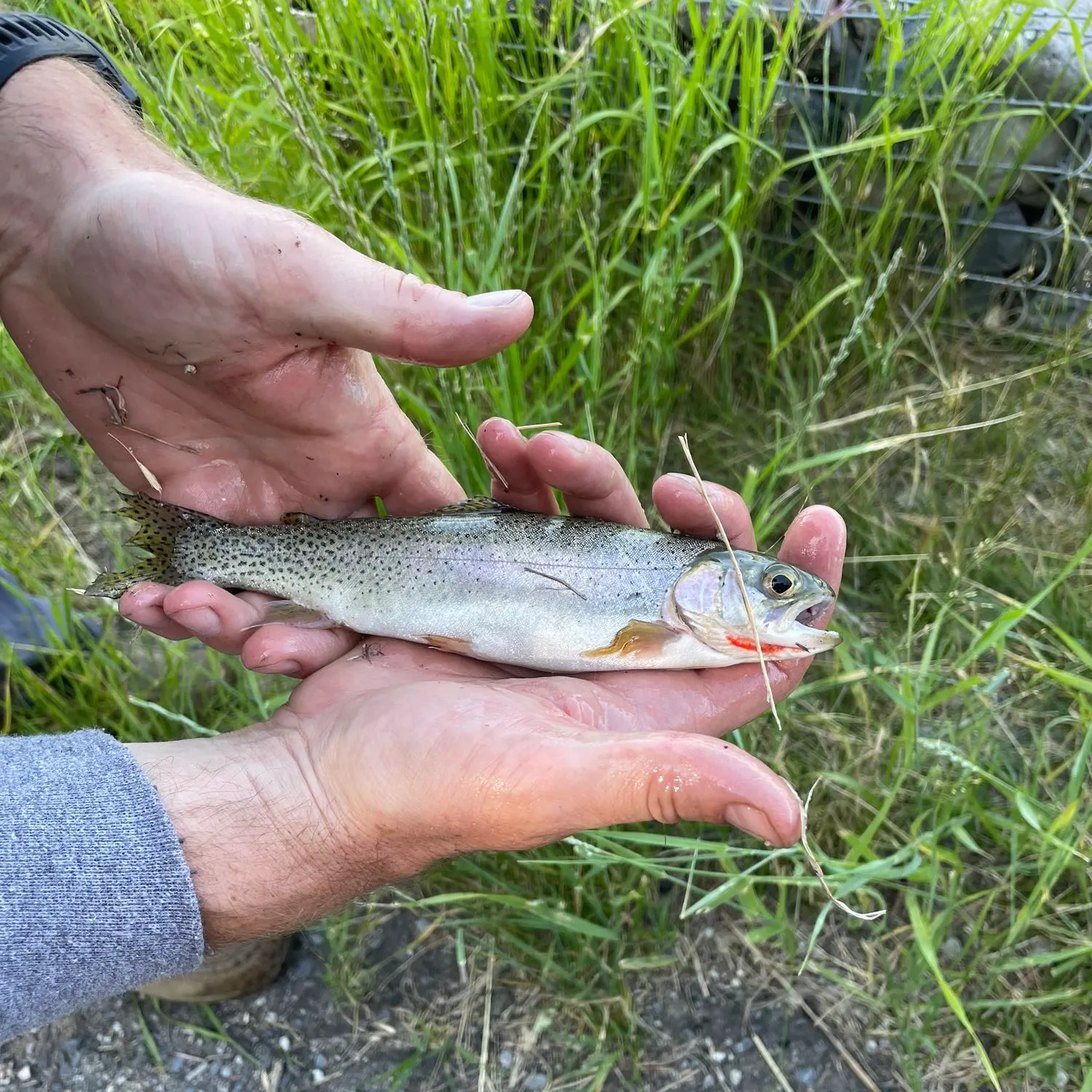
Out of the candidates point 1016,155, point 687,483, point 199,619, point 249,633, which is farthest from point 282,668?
point 1016,155

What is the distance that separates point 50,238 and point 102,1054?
281cm

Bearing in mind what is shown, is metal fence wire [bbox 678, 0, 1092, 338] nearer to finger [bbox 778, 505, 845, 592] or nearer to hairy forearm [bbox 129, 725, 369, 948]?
finger [bbox 778, 505, 845, 592]

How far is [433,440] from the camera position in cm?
342

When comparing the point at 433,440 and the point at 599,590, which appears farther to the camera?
the point at 433,440

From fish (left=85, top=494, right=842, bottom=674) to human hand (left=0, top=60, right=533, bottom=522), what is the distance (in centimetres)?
22

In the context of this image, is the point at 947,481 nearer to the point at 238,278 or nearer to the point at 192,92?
the point at 238,278

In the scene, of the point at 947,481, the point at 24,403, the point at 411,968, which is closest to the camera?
the point at 411,968

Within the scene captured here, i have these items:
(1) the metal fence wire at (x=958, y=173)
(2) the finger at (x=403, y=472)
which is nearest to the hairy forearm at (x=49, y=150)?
(2) the finger at (x=403, y=472)

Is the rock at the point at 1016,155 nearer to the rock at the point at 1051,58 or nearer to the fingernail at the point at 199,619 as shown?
the rock at the point at 1051,58

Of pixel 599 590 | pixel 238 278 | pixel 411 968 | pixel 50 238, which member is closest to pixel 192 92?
pixel 50 238

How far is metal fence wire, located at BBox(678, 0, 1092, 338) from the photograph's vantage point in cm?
360

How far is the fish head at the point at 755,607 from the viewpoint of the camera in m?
2.53

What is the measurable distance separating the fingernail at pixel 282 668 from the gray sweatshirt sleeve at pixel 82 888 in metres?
0.53

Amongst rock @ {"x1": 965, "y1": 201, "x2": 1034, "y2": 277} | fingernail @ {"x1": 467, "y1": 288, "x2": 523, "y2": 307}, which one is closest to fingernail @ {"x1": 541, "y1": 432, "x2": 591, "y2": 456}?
fingernail @ {"x1": 467, "y1": 288, "x2": 523, "y2": 307}
